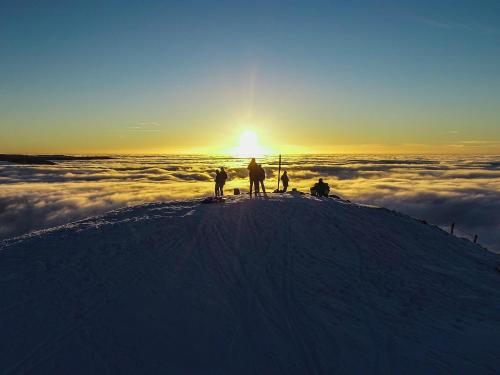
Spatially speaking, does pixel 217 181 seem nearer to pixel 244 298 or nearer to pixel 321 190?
pixel 321 190

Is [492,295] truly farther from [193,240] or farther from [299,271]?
[193,240]

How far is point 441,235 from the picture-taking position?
21.7 meters

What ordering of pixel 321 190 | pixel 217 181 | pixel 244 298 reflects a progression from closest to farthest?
pixel 244 298 < pixel 217 181 < pixel 321 190

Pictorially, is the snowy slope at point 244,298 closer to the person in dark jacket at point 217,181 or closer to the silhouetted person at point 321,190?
the person in dark jacket at point 217,181

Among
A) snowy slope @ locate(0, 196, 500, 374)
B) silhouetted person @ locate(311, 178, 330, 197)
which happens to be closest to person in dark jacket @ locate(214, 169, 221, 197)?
snowy slope @ locate(0, 196, 500, 374)

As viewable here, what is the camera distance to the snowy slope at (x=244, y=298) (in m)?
9.81

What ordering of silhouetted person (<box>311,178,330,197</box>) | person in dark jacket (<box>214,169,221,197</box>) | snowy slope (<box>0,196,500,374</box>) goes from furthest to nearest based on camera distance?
silhouetted person (<box>311,178,330,197</box>) < person in dark jacket (<box>214,169,221,197</box>) < snowy slope (<box>0,196,500,374</box>)

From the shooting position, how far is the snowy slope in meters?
9.81

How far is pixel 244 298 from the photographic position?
12.3 m

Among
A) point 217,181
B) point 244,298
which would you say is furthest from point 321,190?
point 244,298

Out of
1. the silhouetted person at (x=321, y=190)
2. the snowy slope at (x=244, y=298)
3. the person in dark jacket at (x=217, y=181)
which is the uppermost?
the person in dark jacket at (x=217, y=181)

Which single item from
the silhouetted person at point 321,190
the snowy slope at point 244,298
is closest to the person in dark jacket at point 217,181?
the snowy slope at point 244,298

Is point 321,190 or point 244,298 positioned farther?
point 321,190

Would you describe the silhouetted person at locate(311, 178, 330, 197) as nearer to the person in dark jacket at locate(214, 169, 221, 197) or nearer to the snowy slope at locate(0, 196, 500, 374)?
the snowy slope at locate(0, 196, 500, 374)
